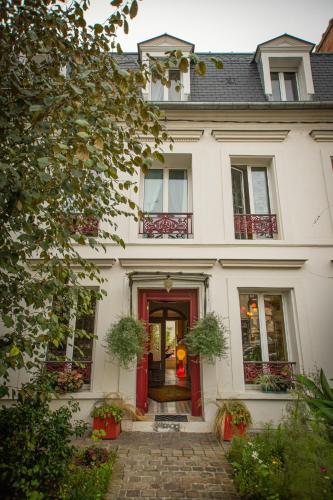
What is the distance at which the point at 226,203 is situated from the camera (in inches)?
270

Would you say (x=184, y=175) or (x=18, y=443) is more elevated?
(x=184, y=175)

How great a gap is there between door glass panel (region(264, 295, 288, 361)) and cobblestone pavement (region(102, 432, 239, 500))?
220 centimetres

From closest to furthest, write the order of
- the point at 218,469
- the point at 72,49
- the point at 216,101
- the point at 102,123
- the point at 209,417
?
the point at 102,123 < the point at 72,49 < the point at 218,469 < the point at 209,417 < the point at 216,101

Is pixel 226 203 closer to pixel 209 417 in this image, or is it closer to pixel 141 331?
pixel 141 331

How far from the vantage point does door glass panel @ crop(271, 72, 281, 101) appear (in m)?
7.91

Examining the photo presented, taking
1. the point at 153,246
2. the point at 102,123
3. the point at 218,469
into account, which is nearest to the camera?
the point at 102,123

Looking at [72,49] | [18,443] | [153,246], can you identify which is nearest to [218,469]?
[18,443]

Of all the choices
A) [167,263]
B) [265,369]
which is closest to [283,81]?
[167,263]

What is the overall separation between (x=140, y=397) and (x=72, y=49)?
6.11 m

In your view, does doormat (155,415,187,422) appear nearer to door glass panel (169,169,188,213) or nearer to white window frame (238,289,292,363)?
white window frame (238,289,292,363)

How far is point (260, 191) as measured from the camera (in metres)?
7.33

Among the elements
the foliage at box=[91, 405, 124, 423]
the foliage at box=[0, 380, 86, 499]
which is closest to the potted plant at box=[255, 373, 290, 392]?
the foliage at box=[91, 405, 124, 423]

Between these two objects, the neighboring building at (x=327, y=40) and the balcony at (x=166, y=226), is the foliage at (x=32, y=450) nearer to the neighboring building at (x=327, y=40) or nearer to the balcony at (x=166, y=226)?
the balcony at (x=166, y=226)

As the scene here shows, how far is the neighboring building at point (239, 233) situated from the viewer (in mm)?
5953
